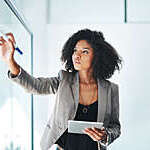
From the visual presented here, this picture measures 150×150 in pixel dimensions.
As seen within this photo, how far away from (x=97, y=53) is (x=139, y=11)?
1.34 ft

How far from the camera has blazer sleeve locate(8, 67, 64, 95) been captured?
1129 mm

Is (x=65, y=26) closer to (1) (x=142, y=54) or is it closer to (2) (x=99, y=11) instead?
(2) (x=99, y=11)

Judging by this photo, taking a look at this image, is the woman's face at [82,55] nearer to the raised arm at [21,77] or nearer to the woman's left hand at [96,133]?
the raised arm at [21,77]

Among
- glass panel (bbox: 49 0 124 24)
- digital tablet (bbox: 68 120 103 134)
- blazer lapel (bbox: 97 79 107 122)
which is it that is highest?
glass panel (bbox: 49 0 124 24)

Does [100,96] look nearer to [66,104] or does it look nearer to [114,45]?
[66,104]

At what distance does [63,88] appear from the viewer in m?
1.33

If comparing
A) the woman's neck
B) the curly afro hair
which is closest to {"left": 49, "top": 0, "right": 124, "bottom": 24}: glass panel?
the curly afro hair

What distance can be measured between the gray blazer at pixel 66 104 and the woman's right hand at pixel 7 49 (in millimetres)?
229

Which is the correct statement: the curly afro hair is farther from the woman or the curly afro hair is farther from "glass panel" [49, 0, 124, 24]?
"glass panel" [49, 0, 124, 24]

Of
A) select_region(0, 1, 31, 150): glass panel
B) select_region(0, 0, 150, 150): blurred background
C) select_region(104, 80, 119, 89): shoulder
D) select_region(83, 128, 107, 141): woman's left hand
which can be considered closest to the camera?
select_region(0, 1, 31, 150): glass panel

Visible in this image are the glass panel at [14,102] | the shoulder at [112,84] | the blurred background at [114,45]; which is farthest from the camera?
the blurred background at [114,45]

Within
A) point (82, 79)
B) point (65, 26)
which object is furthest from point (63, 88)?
point (65, 26)

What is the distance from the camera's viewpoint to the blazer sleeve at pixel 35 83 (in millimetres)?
1129

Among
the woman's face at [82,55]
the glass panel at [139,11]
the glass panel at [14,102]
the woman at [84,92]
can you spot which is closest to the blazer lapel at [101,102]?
the woman at [84,92]
